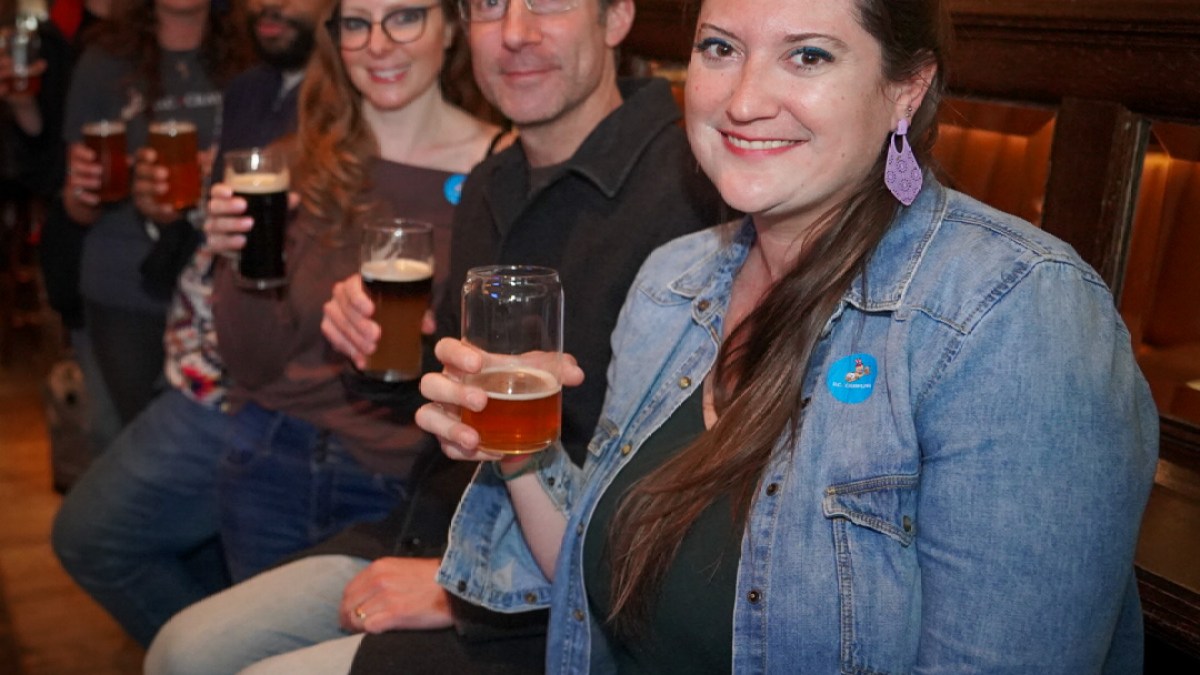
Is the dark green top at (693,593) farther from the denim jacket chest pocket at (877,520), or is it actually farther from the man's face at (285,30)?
the man's face at (285,30)

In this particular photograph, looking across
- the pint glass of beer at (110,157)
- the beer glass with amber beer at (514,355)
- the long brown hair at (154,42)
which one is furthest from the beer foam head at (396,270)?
the long brown hair at (154,42)

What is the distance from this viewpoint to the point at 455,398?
1.50 meters

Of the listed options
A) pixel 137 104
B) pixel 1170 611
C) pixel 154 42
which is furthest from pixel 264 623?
pixel 154 42

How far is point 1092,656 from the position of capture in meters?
1.25

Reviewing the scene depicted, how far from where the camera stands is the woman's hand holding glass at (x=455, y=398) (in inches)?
59.1

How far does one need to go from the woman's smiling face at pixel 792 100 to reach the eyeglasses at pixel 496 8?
627mm

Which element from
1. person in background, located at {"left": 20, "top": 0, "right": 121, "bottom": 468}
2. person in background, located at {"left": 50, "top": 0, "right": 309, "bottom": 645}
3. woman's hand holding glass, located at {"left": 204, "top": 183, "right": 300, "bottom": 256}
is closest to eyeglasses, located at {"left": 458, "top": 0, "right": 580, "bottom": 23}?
woman's hand holding glass, located at {"left": 204, "top": 183, "right": 300, "bottom": 256}

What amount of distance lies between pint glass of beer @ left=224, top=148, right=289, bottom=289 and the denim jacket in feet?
4.52

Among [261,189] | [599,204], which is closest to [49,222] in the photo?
[261,189]

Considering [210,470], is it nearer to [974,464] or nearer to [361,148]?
[361,148]

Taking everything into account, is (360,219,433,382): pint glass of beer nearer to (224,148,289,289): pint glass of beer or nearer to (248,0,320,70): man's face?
(224,148,289,289): pint glass of beer

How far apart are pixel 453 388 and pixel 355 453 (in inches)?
36.7

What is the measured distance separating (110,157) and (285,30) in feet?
2.03

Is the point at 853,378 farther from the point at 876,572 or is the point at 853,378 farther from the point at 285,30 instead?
the point at 285,30
